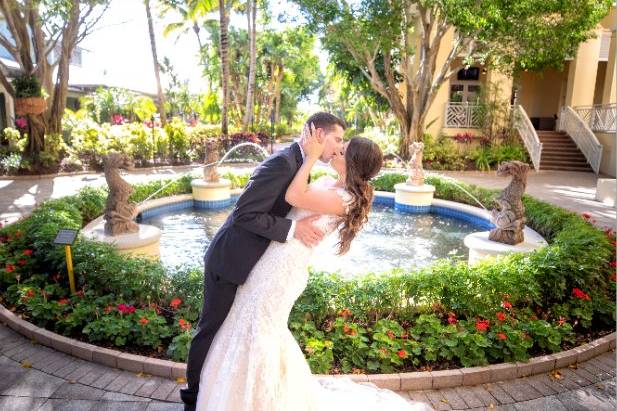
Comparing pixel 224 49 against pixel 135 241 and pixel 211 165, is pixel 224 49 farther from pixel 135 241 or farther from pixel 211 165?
pixel 135 241

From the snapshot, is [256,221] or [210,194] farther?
[210,194]

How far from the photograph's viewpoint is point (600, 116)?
18.9 metres

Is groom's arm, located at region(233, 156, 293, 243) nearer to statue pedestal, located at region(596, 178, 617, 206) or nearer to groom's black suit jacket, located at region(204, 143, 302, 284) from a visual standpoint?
groom's black suit jacket, located at region(204, 143, 302, 284)

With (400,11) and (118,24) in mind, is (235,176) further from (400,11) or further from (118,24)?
(400,11)

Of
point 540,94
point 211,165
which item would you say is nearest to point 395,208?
point 211,165

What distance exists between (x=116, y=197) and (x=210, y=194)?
14.8 ft

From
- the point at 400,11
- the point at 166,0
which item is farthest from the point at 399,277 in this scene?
the point at 166,0

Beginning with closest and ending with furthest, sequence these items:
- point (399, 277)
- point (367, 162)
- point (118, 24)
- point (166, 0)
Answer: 1. point (367, 162)
2. point (399, 277)
3. point (118, 24)
4. point (166, 0)

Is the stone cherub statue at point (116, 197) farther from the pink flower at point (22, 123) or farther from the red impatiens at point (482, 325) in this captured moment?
the pink flower at point (22, 123)

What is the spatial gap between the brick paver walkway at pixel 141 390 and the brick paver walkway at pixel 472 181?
5.66 metres

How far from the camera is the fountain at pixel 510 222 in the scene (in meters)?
6.30

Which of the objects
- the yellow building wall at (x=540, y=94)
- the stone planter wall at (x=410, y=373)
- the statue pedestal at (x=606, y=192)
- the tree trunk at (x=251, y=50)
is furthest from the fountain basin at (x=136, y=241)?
the yellow building wall at (x=540, y=94)

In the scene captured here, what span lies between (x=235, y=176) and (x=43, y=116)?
7.13 metres

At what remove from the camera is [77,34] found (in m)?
14.6
